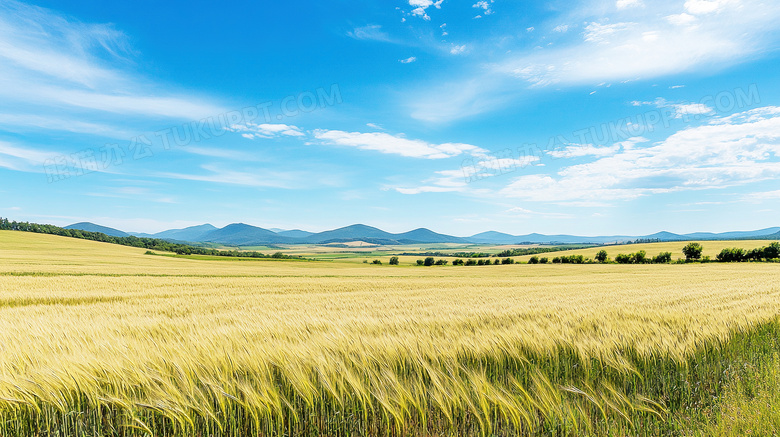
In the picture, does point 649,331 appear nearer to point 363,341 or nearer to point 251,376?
point 363,341

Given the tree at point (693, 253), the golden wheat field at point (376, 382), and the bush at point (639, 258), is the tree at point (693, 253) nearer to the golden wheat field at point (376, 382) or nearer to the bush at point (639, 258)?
the bush at point (639, 258)

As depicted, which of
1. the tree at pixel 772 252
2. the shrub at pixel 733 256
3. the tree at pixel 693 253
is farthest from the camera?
the tree at pixel 693 253

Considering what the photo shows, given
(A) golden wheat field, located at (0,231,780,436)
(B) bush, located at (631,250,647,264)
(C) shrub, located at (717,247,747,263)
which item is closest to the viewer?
(A) golden wheat field, located at (0,231,780,436)

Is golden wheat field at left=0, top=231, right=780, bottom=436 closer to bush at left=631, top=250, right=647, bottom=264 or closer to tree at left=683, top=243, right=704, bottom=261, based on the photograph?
bush at left=631, top=250, right=647, bottom=264

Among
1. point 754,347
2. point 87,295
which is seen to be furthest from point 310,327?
point 87,295

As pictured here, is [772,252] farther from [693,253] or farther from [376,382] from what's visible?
[376,382]

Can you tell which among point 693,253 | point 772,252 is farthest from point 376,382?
point 772,252

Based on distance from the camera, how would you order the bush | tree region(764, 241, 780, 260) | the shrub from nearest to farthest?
tree region(764, 241, 780, 260) < the shrub < the bush

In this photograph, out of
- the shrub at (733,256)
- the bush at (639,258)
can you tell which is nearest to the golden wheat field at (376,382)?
the bush at (639,258)

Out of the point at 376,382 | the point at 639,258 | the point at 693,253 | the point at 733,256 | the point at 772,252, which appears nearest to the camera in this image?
the point at 376,382

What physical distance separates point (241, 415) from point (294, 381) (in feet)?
1.46

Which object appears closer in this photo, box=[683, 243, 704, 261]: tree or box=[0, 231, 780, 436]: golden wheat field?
box=[0, 231, 780, 436]: golden wheat field

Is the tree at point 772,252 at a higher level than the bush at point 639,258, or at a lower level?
higher

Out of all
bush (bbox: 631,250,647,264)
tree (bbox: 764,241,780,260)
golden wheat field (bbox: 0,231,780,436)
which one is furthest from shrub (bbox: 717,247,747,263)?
golden wheat field (bbox: 0,231,780,436)
